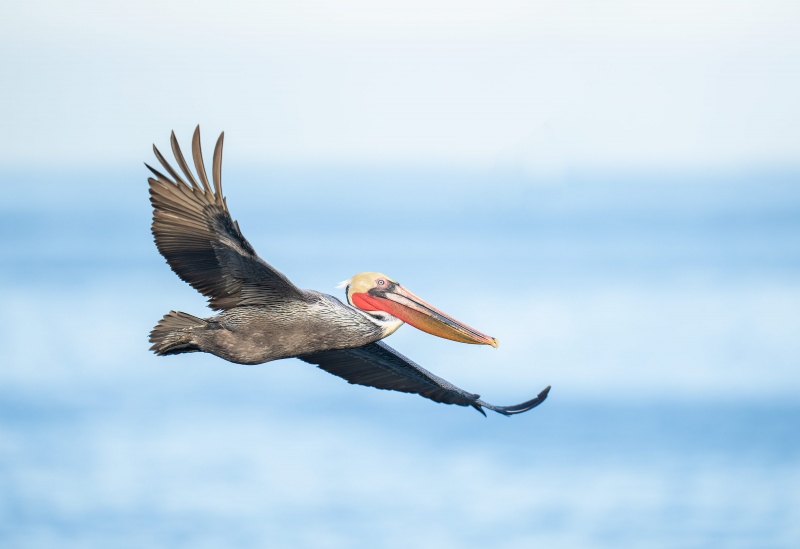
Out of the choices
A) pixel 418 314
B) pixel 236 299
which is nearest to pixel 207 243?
pixel 236 299

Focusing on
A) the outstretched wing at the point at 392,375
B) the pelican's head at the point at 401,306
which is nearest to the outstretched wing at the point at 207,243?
the pelican's head at the point at 401,306

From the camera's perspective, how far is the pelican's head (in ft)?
58.7

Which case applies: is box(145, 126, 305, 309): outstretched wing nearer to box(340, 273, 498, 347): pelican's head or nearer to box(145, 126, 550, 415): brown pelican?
box(145, 126, 550, 415): brown pelican

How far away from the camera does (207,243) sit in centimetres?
1658

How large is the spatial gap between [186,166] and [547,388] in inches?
211

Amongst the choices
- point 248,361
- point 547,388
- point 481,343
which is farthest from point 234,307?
point 547,388

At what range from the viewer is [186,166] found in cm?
1633

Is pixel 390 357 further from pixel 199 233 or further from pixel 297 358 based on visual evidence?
pixel 199 233

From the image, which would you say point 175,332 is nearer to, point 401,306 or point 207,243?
point 207,243

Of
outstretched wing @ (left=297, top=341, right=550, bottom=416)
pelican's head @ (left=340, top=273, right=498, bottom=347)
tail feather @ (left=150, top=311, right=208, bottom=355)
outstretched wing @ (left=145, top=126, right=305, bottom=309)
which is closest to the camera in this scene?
outstretched wing @ (left=145, top=126, right=305, bottom=309)

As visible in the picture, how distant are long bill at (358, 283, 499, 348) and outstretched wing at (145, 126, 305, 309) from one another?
4.17ft

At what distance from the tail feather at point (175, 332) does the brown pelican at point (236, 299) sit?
0.03ft

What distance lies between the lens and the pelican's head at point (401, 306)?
17.9 m

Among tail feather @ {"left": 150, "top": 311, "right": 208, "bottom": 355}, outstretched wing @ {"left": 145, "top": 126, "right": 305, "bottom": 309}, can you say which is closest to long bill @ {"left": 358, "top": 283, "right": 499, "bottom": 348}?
outstretched wing @ {"left": 145, "top": 126, "right": 305, "bottom": 309}
